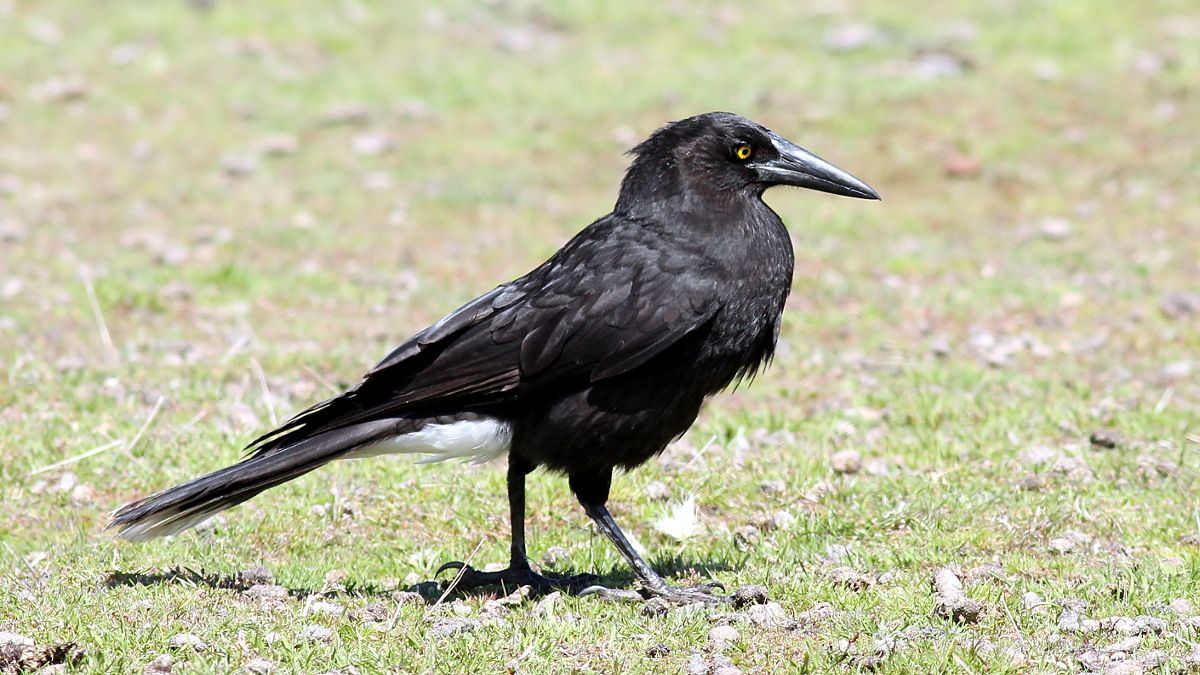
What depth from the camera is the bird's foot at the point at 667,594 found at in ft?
17.6

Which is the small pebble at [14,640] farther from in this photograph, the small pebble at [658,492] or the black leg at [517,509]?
the small pebble at [658,492]

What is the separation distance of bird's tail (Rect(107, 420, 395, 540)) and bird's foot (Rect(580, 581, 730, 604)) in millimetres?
1004

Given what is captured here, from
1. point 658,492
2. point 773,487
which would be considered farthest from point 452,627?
point 773,487

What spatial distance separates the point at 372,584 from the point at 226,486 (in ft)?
2.23

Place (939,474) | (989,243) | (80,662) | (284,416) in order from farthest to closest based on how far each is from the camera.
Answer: (989,243), (284,416), (939,474), (80,662)

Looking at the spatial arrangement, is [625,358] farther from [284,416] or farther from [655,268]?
[284,416]

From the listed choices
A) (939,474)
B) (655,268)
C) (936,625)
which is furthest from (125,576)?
(939,474)

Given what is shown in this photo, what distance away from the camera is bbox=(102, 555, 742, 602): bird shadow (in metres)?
5.55

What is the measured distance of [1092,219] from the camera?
1170 cm

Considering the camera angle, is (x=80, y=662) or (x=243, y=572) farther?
(x=243, y=572)

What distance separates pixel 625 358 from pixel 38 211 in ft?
25.3

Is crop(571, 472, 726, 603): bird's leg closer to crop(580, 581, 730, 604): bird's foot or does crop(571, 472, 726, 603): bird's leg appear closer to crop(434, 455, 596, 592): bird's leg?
crop(580, 581, 730, 604): bird's foot

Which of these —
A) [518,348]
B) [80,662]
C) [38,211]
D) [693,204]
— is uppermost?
[693,204]

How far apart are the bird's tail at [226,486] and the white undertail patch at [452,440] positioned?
92mm
